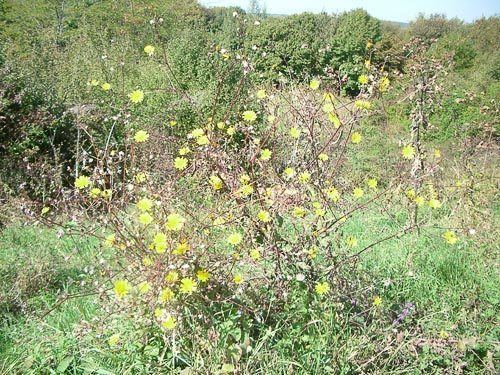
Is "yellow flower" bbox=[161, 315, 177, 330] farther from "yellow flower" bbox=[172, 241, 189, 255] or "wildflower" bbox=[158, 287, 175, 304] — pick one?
"yellow flower" bbox=[172, 241, 189, 255]

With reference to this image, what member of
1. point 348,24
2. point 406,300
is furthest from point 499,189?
point 348,24

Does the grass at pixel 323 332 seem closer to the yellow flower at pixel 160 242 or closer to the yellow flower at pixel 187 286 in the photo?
the yellow flower at pixel 187 286

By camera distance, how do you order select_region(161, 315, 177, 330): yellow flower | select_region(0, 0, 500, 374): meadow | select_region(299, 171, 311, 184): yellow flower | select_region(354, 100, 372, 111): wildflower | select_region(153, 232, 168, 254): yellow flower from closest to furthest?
1. select_region(161, 315, 177, 330): yellow flower
2. select_region(153, 232, 168, 254): yellow flower
3. select_region(0, 0, 500, 374): meadow
4. select_region(299, 171, 311, 184): yellow flower
5. select_region(354, 100, 372, 111): wildflower

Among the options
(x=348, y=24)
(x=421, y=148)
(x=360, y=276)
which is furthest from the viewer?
(x=348, y=24)

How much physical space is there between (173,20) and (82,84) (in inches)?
238

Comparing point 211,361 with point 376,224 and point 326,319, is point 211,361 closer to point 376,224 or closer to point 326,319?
point 326,319

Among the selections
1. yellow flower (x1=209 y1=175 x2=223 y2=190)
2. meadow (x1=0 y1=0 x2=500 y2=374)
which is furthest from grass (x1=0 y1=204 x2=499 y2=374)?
yellow flower (x1=209 y1=175 x2=223 y2=190)

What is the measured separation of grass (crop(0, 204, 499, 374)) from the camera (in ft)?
6.74

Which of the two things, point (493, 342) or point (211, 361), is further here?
point (493, 342)

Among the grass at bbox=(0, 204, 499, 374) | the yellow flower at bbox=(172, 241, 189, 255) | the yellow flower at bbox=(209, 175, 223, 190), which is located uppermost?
the yellow flower at bbox=(209, 175, 223, 190)

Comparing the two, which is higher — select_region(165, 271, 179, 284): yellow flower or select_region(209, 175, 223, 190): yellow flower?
select_region(209, 175, 223, 190): yellow flower

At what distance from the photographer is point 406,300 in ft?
8.93

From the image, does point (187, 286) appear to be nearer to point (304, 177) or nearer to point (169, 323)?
point (169, 323)

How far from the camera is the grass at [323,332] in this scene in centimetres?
205
